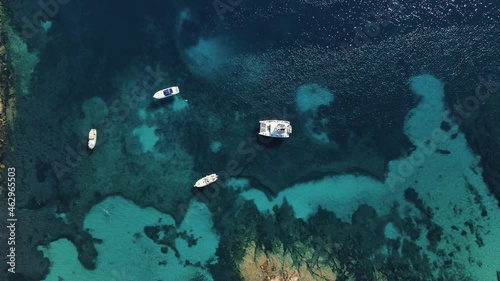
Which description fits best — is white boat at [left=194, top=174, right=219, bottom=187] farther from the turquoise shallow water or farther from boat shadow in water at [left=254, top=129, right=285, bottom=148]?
boat shadow in water at [left=254, top=129, right=285, bottom=148]

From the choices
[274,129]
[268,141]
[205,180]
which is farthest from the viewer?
[268,141]

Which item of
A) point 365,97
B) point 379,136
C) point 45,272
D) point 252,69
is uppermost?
point 252,69

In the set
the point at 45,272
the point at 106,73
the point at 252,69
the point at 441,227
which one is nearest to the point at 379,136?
the point at 441,227

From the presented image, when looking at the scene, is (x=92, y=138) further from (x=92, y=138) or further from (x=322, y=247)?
(x=322, y=247)

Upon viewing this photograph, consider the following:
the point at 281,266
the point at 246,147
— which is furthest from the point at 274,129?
the point at 281,266

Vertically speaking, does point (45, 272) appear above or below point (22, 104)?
below

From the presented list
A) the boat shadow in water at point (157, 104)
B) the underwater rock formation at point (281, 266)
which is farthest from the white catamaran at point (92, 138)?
the underwater rock formation at point (281, 266)

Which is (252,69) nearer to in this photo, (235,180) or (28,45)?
(235,180)
